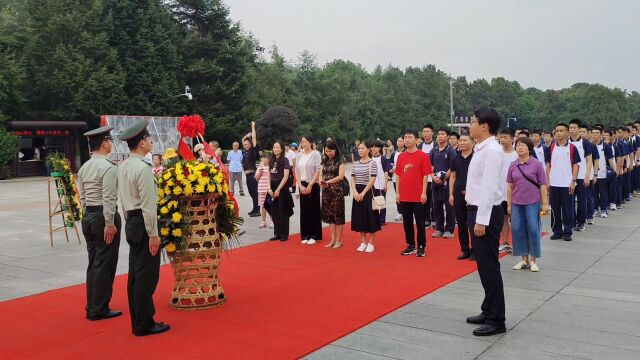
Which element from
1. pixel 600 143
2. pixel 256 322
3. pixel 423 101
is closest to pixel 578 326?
pixel 256 322

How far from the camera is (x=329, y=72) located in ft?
166

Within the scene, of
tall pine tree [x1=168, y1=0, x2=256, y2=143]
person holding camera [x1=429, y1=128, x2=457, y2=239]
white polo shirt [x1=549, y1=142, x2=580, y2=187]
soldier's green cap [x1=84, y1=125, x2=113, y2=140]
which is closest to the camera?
soldier's green cap [x1=84, y1=125, x2=113, y2=140]

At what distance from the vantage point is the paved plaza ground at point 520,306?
420cm

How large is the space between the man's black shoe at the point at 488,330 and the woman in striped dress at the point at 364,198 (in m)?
3.64

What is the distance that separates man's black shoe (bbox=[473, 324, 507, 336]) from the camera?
4477 millimetres

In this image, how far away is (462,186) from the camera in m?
7.73

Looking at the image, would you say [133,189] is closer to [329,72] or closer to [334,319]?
[334,319]

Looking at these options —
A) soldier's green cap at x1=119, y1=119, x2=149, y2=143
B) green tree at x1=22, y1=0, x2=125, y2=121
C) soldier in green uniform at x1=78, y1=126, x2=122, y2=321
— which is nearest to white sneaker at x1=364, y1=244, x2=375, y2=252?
soldier in green uniform at x1=78, y1=126, x2=122, y2=321

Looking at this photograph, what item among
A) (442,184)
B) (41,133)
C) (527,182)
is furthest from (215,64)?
(527,182)

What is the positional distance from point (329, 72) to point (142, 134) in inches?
1849

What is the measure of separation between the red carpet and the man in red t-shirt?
19.9 inches

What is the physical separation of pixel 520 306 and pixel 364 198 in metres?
3.22

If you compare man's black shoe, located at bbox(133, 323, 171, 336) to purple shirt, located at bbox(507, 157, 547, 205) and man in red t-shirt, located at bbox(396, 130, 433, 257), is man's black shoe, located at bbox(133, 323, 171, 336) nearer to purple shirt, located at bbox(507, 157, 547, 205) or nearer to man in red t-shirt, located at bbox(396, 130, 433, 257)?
man in red t-shirt, located at bbox(396, 130, 433, 257)

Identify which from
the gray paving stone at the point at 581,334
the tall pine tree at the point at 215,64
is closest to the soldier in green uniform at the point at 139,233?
the gray paving stone at the point at 581,334
